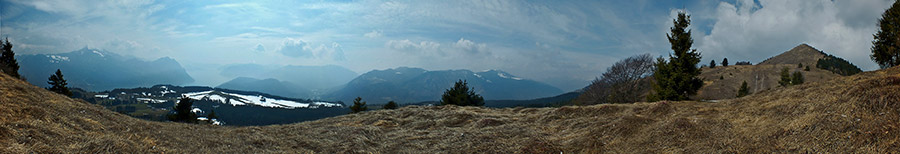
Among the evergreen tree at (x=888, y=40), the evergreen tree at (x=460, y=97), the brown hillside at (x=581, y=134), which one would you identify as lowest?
the brown hillside at (x=581, y=134)

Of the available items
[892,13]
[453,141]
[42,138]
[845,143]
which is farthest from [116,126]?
[892,13]

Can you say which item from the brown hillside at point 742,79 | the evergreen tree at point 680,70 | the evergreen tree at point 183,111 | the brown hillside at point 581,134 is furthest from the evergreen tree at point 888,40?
the evergreen tree at point 183,111

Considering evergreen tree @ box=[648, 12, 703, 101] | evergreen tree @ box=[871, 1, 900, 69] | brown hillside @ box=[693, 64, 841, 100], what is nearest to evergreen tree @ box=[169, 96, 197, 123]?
evergreen tree @ box=[648, 12, 703, 101]

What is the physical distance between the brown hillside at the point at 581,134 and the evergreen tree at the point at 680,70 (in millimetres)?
19068

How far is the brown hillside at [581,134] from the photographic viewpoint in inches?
231

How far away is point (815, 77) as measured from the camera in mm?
94812

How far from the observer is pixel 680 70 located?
2798 cm

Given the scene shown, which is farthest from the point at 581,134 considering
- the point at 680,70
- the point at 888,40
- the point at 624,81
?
the point at 624,81

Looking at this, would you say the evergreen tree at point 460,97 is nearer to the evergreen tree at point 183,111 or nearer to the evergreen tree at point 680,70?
the evergreen tree at point 680,70

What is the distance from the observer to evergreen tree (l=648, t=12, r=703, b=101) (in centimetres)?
2795

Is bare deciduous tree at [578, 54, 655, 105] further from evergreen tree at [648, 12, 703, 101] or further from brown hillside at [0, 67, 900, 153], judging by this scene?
brown hillside at [0, 67, 900, 153]

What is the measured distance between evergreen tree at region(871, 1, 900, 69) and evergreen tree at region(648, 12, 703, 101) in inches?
524

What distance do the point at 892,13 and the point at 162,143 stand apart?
148 feet

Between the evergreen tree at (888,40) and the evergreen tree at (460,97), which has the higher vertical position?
the evergreen tree at (888,40)
